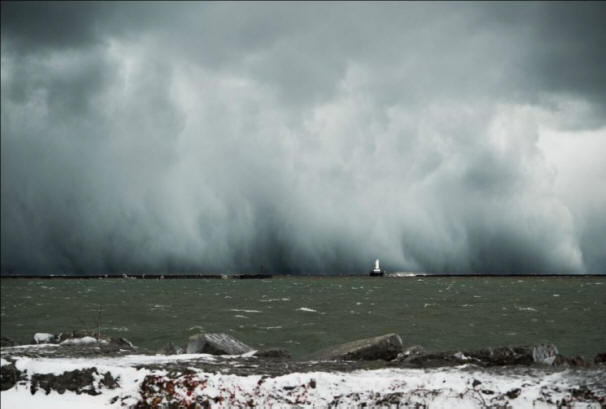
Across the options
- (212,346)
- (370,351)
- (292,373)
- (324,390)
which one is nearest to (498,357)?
(370,351)

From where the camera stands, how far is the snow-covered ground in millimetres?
8555

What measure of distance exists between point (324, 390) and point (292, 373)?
0.92 metres

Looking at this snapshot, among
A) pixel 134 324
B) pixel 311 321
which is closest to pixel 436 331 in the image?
pixel 311 321

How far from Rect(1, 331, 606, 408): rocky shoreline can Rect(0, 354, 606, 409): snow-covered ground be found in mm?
17

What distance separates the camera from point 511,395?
855 cm

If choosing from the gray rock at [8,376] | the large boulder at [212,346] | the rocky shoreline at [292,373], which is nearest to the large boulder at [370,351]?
the rocky shoreline at [292,373]

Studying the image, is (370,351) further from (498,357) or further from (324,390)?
(324,390)

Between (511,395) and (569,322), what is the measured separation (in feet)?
95.5

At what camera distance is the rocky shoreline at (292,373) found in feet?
28.8

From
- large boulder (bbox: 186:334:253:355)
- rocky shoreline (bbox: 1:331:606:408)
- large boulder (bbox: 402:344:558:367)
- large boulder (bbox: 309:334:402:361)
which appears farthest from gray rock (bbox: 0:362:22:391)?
large boulder (bbox: 402:344:558:367)

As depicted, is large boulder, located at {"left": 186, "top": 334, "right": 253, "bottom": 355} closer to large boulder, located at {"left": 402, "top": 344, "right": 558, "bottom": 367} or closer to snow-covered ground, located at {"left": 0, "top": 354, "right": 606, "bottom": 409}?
snow-covered ground, located at {"left": 0, "top": 354, "right": 606, "bottom": 409}

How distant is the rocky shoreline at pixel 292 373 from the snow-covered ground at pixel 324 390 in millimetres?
17

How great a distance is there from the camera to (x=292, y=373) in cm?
975

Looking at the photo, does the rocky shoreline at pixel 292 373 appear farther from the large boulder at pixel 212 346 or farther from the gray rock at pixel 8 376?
the large boulder at pixel 212 346
